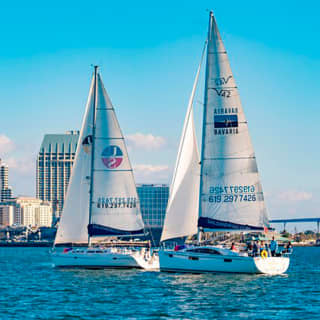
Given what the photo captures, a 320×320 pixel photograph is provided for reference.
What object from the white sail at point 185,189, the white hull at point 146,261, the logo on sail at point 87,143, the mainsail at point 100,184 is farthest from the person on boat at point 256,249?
the logo on sail at point 87,143

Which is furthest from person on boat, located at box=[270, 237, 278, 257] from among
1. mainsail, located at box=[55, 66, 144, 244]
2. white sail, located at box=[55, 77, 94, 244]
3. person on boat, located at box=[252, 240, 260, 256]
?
white sail, located at box=[55, 77, 94, 244]

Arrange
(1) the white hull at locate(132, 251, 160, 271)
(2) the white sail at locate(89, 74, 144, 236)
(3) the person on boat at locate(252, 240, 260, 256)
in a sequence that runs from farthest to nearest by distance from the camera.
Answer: (2) the white sail at locate(89, 74, 144, 236)
(1) the white hull at locate(132, 251, 160, 271)
(3) the person on boat at locate(252, 240, 260, 256)

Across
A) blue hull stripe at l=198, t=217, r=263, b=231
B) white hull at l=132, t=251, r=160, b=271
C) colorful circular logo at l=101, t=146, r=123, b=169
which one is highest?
colorful circular logo at l=101, t=146, r=123, b=169

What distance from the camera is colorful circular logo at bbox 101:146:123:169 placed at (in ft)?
194

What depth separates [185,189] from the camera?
5162 cm

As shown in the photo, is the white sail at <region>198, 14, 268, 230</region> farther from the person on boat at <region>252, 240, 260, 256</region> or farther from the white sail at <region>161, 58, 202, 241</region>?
the person on boat at <region>252, 240, 260, 256</region>

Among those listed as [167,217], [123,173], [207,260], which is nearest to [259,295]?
[207,260]

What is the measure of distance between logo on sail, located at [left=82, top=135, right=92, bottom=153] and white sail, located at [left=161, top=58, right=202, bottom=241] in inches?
396

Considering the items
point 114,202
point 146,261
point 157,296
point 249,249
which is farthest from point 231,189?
point 157,296

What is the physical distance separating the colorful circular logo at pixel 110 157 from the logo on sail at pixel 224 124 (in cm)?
1085

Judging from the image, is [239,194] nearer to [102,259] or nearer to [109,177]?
[102,259]

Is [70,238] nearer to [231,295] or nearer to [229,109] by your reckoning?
[229,109]

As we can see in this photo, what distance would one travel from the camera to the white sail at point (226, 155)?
50594mm

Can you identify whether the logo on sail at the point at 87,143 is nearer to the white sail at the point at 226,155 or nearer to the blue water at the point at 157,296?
the blue water at the point at 157,296
